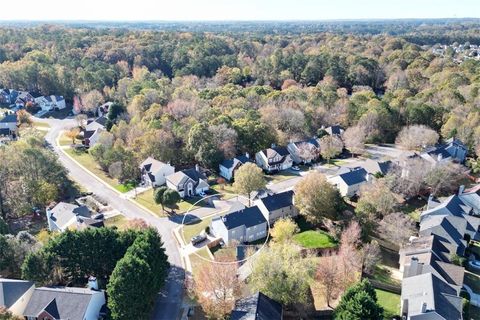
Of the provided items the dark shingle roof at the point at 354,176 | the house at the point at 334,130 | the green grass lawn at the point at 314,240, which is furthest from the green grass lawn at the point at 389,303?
the house at the point at 334,130

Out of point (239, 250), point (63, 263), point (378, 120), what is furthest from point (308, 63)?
point (63, 263)

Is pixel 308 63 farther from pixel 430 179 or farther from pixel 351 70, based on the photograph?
pixel 430 179

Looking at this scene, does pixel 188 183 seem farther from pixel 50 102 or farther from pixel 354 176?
pixel 50 102

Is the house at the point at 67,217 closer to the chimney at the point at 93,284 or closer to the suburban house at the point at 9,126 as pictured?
the chimney at the point at 93,284

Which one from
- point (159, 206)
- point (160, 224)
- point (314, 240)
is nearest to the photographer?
point (314, 240)

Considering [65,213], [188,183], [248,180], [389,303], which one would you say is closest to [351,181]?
[248,180]

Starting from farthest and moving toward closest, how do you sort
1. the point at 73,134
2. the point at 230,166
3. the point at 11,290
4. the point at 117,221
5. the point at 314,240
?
the point at 73,134
the point at 230,166
the point at 117,221
the point at 314,240
the point at 11,290
